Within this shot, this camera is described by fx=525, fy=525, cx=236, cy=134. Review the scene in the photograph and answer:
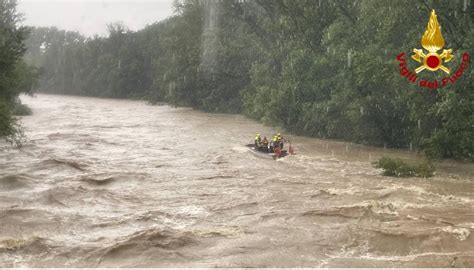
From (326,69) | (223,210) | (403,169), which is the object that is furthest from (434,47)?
(326,69)

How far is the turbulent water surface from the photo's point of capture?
391 inches

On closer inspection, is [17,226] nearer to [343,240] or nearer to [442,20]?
[343,240]

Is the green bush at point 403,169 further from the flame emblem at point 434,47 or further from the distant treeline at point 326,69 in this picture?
the flame emblem at point 434,47

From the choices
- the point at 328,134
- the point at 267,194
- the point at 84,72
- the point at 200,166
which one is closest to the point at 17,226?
the point at 267,194

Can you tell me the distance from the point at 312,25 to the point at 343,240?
2350 centimetres

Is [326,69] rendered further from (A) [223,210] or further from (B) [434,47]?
(A) [223,210]

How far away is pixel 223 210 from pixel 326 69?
18.5m

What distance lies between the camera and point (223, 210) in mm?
13148

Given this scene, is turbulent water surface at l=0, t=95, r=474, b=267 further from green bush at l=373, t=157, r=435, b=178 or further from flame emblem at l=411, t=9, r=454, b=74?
flame emblem at l=411, t=9, r=454, b=74

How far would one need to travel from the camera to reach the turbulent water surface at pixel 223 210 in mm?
9930

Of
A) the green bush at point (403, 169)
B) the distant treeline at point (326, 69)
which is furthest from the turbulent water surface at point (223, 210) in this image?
the distant treeline at point (326, 69)

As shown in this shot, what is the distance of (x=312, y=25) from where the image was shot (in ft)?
106

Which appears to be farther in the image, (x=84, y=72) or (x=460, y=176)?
(x=84, y=72)

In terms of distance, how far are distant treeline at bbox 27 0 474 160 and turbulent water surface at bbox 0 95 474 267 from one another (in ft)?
6.73
